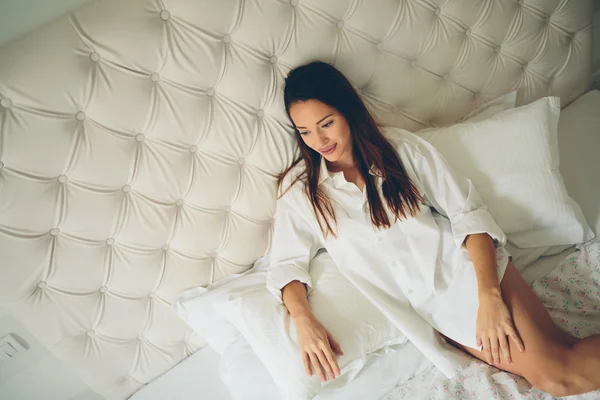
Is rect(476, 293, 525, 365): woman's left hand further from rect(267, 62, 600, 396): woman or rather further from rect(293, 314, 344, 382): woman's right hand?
rect(293, 314, 344, 382): woman's right hand

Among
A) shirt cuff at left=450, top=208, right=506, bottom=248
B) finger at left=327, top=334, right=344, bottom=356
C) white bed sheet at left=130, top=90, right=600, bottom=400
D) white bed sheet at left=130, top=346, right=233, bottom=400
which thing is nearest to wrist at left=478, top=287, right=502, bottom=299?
shirt cuff at left=450, top=208, right=506, bottom=248

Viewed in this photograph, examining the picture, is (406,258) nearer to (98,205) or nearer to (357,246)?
(357,246)

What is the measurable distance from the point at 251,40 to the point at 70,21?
0.40 meters

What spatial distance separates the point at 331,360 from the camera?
824 mm

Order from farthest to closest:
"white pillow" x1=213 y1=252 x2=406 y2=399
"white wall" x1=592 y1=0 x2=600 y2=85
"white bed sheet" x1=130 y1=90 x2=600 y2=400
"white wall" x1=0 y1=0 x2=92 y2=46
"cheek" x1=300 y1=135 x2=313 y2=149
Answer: "white wall" x1=592 y1=0 x2=600 y2=85
"white bed sheet" x1=130 y1=90 x2=600 y2=400
"cheek" x1=300 y1=135 x2=313 y2=149
"white pillow" x1=213 y1=252 x2=406 y2=399
"white wall" x1=0 y1=0 x2=92 y2=46

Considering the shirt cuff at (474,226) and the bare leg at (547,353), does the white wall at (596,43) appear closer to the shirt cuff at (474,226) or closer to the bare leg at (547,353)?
the shirt cuff at (474,226)

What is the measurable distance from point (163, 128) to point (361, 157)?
0.55 metres

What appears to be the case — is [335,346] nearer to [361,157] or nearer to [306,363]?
[306,363]

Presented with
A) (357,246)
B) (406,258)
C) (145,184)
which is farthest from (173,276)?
(406,258)

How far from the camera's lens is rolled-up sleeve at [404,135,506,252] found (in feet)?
3.06

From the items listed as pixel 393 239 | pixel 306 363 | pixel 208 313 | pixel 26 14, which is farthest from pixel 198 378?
pixel 26 14

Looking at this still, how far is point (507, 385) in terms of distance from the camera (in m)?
0.81

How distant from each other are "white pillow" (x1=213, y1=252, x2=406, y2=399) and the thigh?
0.86ft

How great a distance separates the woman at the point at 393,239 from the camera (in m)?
0.85
